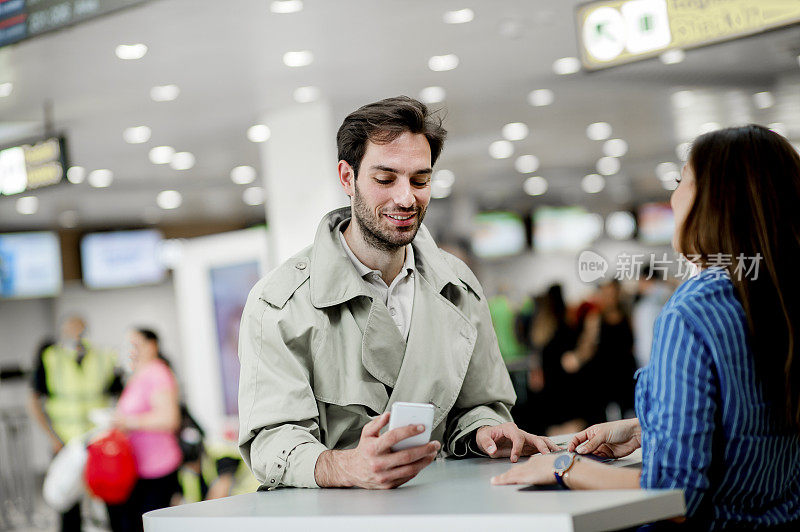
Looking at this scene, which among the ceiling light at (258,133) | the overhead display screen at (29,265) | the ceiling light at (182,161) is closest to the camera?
the ceiling light at (258,133)

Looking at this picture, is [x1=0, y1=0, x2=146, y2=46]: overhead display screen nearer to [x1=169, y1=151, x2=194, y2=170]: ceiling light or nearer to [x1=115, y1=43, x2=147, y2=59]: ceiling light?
[x1=115, y1=43, x2=147, y2=59]: ceiling light

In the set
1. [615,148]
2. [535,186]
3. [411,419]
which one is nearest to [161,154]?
[615,148]

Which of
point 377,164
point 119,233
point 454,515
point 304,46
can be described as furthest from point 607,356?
point 119,233

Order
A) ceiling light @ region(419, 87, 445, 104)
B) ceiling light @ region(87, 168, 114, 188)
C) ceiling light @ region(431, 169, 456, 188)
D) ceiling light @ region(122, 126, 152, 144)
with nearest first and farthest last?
ceiling light @ region(419, 87, 445, 104) < ceiling light @ region(122, 126, 152, 144) < ceiling light @ region(87, 168, 114, 188) < ceiling light @ region(431, 169, 456, 188)

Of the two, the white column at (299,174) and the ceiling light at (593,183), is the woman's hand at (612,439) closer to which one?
the white column at (299,174)

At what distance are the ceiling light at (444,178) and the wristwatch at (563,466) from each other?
441 inches

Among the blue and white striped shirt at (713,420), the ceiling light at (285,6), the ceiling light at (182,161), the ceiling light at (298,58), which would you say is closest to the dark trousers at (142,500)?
the ceiling light at (285,6)

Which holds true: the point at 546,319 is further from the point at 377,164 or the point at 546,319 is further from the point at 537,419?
the point at 377,164

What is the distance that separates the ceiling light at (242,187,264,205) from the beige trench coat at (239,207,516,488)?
36.3ft

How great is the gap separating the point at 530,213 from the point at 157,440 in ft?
38.5

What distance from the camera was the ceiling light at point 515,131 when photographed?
10.2 m

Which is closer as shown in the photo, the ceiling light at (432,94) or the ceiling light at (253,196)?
the ceiling light at (432,94)

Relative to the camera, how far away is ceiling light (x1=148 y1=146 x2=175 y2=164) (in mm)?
9562

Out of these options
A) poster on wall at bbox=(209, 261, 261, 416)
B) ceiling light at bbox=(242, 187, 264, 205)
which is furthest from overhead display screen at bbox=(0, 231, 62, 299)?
poster on wall at bbox=(209, 261, 261, 416)
